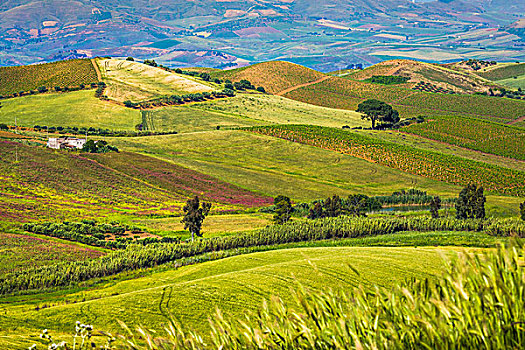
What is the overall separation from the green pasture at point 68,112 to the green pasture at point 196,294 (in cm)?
9960

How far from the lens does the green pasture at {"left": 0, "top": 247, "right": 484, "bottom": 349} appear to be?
21.1 metres

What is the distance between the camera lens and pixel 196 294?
23.5m

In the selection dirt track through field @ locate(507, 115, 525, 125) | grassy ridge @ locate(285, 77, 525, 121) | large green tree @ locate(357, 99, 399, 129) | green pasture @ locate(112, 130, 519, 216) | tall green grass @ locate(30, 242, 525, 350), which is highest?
grassy ridge @ locate(285, 77, 525, 121)

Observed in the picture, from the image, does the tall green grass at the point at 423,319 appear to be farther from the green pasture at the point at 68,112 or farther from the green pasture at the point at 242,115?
the green pasture at the point at 68,112

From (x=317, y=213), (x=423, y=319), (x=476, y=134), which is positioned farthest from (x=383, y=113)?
(x=423, y=319)

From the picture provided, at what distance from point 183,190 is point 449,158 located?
55849 millimetres

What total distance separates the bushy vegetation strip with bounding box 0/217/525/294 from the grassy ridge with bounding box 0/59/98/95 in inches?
5229

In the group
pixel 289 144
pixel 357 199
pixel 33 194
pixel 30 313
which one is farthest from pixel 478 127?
pixel 30 313

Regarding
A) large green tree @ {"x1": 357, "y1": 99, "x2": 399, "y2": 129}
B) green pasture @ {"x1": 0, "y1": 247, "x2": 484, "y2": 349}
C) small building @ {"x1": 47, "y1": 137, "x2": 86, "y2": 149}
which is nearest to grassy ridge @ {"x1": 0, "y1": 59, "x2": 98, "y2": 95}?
small building @ {"x1": 47, "y1": 137, "x2": 86, "y2": 149}

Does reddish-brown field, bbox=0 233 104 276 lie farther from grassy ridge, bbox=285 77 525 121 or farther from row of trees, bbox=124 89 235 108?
grassy ridge, bbox=285 77 525 121

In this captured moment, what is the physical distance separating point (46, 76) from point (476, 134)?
132 meters

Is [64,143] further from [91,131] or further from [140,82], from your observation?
[140,82]

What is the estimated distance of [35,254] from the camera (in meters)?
39.7

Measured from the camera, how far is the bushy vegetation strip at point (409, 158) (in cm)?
9265
